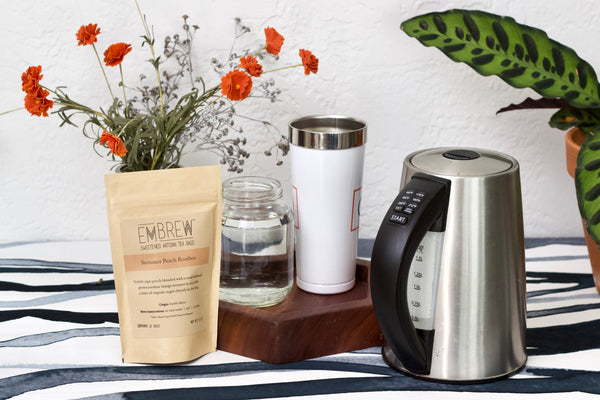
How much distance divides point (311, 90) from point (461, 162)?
389 millimetres

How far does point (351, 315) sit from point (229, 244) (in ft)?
0.54

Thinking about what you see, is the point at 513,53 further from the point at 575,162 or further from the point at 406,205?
the point at 406,205

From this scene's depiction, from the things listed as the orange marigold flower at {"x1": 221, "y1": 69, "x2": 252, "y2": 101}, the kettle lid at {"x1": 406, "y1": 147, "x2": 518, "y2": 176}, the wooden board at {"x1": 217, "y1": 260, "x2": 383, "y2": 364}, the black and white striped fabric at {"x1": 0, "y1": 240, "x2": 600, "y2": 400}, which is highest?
the orange marigold flower at {"x1": 221, "y1": 69, "x2": 252, "y2": 101}

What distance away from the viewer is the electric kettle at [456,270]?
0.66m

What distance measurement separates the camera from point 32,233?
1114mm

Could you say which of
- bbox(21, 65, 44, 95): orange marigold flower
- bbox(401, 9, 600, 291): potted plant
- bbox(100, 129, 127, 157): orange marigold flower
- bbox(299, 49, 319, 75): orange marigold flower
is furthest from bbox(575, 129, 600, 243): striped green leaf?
bbox(21, 65, 44, 95): orange marigold flower

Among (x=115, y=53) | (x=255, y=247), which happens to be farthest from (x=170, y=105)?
(x=255, y=247)

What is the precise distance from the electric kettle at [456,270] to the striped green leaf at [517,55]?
20 cm

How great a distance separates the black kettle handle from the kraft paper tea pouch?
0.68ft

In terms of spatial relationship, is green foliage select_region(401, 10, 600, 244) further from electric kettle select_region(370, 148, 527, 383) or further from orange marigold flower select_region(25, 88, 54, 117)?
orange marigold flower select_region(25, 88, 54, 117)

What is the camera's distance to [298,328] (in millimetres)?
774

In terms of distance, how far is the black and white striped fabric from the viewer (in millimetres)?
722

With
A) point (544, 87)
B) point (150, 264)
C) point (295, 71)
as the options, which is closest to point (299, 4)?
point (295, 71)

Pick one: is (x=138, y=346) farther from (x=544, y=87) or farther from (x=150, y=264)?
(x=544, y=87)
